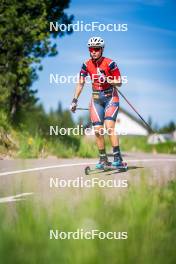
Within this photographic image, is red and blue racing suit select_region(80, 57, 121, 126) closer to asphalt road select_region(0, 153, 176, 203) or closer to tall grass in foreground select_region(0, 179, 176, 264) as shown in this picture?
asphalt road select_region(0, 153, 176, 203)

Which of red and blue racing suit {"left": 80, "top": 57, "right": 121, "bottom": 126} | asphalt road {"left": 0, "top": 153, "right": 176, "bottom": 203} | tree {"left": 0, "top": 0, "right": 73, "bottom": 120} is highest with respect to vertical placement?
tree {"left": 0, "top": 0, "right": 73, "bottom": 120}

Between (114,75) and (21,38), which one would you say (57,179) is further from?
(21,38)

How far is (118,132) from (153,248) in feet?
7.36

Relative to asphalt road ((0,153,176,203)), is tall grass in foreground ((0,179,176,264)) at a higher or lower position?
lower

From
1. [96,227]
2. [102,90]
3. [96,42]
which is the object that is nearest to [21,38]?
[102,90]

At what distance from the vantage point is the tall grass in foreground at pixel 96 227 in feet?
9.62

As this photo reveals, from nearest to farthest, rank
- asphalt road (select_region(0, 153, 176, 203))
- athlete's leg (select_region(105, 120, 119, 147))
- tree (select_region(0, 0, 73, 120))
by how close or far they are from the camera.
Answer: asphalt road (select_region(0, 153, 176, 203)) → athlete's leg (select_region(105, 120, 119, 147)) → tree (select_region(0, 0, 73, 120))

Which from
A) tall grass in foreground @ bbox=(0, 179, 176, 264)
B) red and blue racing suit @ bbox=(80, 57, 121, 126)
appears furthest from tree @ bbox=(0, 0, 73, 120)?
tall grass in foreground @ bbox=(0, 179, 176, 264)

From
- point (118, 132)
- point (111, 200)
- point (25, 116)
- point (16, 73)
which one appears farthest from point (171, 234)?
point (25, 116)

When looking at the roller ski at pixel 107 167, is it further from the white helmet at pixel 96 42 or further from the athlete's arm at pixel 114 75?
the white helmet at pixel 96 42

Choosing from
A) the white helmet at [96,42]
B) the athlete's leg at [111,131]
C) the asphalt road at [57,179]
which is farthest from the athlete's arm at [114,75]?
the asphalt road at [57,179]

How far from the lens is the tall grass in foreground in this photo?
115 inches

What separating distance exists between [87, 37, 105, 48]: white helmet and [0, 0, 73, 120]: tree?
1622mm

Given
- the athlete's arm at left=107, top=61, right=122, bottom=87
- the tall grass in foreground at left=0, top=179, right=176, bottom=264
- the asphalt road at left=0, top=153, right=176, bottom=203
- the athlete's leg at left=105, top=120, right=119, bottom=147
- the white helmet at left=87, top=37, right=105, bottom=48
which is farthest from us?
the athlete's leg at left=105, top=120, right=119, bottom=147
